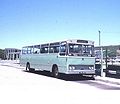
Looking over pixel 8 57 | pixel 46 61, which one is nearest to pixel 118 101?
pixel 46 61

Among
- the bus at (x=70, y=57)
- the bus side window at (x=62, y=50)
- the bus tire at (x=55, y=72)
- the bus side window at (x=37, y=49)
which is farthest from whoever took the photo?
the bus side window at (x=37, y=49)

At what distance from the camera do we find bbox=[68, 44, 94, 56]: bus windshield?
2048cm

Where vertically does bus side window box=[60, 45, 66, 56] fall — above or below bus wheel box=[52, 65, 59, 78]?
above

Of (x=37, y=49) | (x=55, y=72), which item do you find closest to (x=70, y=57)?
(x=55, y=72)

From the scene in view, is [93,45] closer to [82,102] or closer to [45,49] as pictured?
[45,49]

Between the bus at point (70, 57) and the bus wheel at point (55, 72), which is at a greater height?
the bus at point (70, 57)

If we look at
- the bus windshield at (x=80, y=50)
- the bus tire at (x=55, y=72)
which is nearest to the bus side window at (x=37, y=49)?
the bus tire at (x=55, y=72)

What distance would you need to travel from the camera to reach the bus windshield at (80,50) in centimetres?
2048

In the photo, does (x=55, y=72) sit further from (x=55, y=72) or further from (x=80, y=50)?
(x=80, y=50)

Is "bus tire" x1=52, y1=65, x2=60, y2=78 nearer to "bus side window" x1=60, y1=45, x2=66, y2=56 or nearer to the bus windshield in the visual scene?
"bus side window" x1=60, y1=45, x2=66, y2=56

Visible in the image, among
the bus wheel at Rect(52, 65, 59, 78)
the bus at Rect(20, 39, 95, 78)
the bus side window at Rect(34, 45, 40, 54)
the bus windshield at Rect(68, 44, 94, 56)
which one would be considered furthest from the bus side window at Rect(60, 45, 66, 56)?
the bus side window at Rect(34, 45, 40, 54)

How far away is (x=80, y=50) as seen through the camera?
20906 mm

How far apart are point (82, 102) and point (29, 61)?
18367 mm

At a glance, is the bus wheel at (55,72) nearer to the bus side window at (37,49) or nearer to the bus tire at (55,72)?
the bus tire at (55,72)
